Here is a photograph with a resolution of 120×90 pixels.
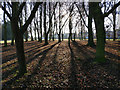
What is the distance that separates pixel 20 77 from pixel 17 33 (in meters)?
2.68

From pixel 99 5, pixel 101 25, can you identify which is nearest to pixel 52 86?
pixel 101 25

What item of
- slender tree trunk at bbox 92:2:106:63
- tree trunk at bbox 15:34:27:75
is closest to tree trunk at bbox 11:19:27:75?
tree trunk at bbox 15:34:27:75

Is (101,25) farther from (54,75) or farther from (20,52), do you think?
(20,52)

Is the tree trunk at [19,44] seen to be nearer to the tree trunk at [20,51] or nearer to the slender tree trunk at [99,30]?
the tree trunk at [20,51]

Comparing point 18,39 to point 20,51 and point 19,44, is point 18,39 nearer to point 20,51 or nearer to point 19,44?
point 19,44

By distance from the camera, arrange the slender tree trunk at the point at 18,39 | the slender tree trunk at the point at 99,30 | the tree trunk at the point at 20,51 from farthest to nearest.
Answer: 1. the slender tree trunk at the point at 99,30
2. the tree trunk at the point at 20,51
3. the slender tree trunk at the point at 18,39

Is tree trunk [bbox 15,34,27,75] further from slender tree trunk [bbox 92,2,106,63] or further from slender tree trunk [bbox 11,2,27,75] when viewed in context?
slender tree trunk [bbox 92,2,106,63]

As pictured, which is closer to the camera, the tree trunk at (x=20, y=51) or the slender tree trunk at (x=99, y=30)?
the tree trunk at (x=20, y=51)

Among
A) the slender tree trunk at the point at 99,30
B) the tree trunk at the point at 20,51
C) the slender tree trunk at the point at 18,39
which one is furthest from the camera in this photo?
the slender tree trunk at the point at 99,30

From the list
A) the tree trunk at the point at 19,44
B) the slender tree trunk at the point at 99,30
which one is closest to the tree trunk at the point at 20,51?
the tree trunk at the point at 19,44

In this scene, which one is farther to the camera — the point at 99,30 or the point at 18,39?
the point at 99,30

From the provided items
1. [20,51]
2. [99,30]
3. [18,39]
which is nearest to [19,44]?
[18,39]

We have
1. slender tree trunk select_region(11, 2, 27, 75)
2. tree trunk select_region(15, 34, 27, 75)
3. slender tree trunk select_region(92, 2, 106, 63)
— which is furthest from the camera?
slender tree trunk select_region(92, 2, 106, 63)

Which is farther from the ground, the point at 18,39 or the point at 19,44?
the point at 18,39
